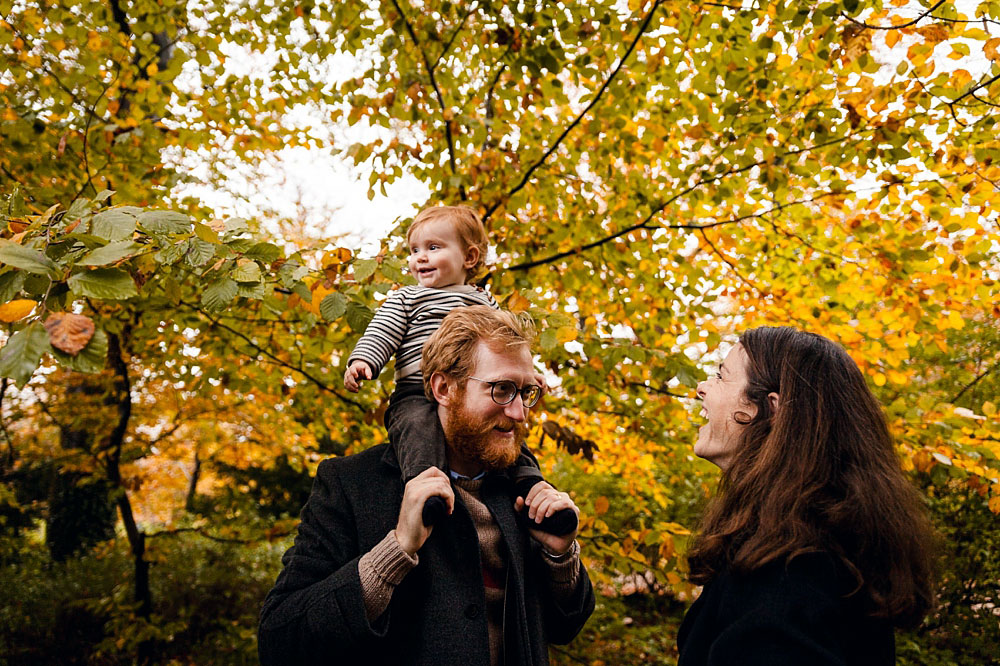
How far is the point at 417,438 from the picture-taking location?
1.76 metres

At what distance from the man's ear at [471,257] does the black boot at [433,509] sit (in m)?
1.10

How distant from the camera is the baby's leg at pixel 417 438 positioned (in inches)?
66.3

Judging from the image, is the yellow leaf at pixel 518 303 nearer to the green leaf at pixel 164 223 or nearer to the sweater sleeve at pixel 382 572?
the sweater sleeve at pixel 382 572

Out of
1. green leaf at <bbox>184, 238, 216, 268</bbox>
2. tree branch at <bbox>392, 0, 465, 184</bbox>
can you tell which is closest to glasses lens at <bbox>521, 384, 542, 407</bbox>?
green leaf at <bbox>184, 238, 216, 268</bbox>

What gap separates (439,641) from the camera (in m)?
1.53

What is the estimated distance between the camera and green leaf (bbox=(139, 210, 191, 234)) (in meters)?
1.46

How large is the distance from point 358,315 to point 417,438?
58 cm

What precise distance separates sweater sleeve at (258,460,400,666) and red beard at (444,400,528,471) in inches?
15.4

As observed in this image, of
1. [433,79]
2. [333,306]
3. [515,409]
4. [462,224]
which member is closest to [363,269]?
[333,306]

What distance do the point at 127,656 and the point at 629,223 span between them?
6566mm

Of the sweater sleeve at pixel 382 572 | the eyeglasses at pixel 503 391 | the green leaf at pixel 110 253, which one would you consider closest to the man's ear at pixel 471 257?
the eyeglasses at pixel 503 391

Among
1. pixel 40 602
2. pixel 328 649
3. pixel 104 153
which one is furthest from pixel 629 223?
pixel 40 602

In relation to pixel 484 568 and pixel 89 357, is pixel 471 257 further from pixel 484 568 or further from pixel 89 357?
pixel 89 357

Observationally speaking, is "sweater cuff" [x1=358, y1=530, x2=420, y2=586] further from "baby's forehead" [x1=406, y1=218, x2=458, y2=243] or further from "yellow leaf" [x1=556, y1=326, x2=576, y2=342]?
"yellow leaf" [x1=556, y1=326, x2=576, y2=342]
